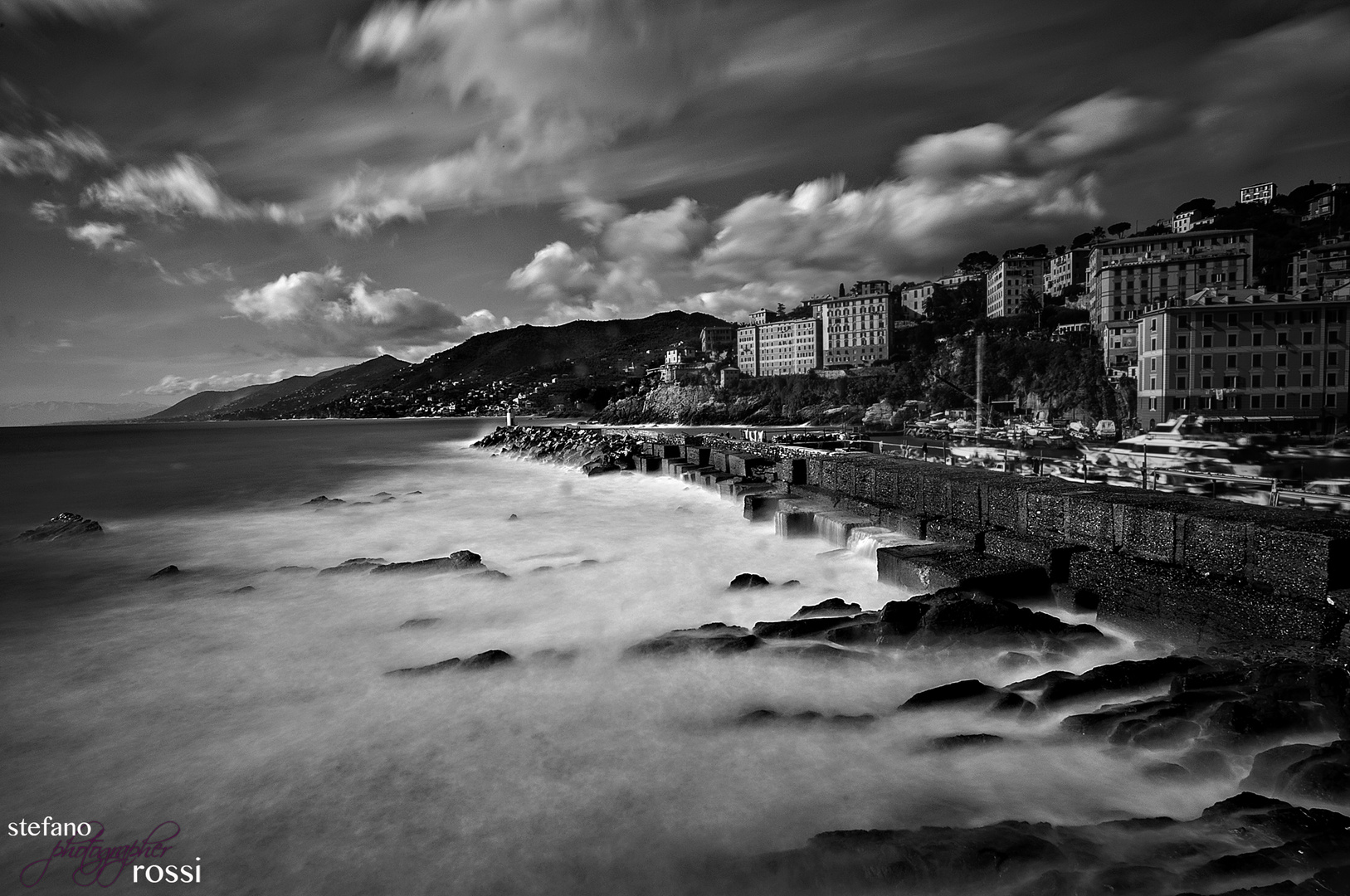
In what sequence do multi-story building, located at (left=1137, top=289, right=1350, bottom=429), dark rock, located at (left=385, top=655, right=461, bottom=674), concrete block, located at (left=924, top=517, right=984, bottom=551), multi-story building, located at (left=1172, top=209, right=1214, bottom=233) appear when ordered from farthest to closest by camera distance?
multi-story building, located at (left=1172, top=209, right=1214, bottom=233) < multi-story building, located at (left=1137, top=289, right=1350, bottom=429) < concrete block, located at (left=924, top=517, right=984, bottom=551) < dark rock, located at (left=385, top=655, right=461, bottom=674)

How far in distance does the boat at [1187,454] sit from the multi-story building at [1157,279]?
56591mm

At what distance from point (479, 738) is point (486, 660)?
1444 millimetres

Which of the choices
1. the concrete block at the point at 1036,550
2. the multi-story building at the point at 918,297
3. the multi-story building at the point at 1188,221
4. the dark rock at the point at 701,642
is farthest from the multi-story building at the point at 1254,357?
the multi-story building at the point at 918,297

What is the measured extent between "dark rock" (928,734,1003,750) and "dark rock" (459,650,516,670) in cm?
400

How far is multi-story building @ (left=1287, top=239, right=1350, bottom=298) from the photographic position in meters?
62.8

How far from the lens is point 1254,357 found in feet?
136

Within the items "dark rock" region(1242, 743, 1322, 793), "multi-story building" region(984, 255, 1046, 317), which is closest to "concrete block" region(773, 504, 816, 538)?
"dark rock" region(1242, 743, 1322, 793)

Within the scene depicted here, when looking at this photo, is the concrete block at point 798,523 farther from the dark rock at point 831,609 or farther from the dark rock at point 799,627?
the dark rock at point 799,627

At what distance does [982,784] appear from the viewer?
3811 millimetres

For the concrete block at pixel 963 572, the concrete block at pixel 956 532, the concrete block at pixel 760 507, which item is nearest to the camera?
the concrete block at pixel 963 572

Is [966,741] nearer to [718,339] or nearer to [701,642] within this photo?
[701,642]

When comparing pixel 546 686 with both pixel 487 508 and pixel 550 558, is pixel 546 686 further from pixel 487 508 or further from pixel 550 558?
pixel 487 508

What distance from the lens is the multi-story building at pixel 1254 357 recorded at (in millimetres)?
40156

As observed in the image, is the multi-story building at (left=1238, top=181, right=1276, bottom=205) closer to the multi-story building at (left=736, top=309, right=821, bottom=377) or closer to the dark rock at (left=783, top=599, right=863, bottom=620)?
the multi-story building at (left=736, top=309, right=821, bottom=377)
